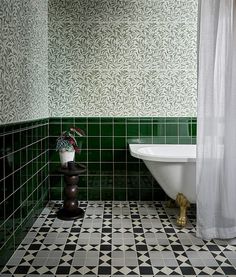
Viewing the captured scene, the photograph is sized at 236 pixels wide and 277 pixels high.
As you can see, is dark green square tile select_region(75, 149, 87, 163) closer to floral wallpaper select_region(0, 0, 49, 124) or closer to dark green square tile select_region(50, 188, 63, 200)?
dark green square tile select_region(50, 188, 63, 200)

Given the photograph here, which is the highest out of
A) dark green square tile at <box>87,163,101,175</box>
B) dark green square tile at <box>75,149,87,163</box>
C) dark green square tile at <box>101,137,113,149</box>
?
dark green square tile at <box>101,137,113,149</box>

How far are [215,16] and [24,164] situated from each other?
6.15 feet

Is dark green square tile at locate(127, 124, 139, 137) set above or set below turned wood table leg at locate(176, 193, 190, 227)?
above

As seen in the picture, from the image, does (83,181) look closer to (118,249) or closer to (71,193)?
(71,193)

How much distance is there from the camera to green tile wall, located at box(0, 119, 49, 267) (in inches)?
72.4

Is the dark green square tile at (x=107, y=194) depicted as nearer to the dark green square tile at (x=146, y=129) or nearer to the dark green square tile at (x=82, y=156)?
the dark green square tile at (x=82, y=156)

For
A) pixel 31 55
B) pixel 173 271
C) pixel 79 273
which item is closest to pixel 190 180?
pixel 173 271

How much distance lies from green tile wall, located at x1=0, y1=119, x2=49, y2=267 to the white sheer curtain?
4.59 ft

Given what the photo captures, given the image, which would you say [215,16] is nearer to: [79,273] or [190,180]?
[190,180]

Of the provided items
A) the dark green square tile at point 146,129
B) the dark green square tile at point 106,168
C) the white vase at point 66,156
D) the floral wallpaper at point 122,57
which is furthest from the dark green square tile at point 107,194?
the floral wallpaper at point 122,57

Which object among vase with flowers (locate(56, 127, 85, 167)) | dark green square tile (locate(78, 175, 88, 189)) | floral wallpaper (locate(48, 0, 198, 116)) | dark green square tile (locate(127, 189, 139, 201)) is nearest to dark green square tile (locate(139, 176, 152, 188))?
dark green square tile (locate(127, 189, 139, 201))

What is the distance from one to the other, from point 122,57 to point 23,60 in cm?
129

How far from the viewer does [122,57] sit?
3.17m

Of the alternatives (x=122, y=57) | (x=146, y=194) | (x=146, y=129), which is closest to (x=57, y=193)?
(x=146, y=194)
